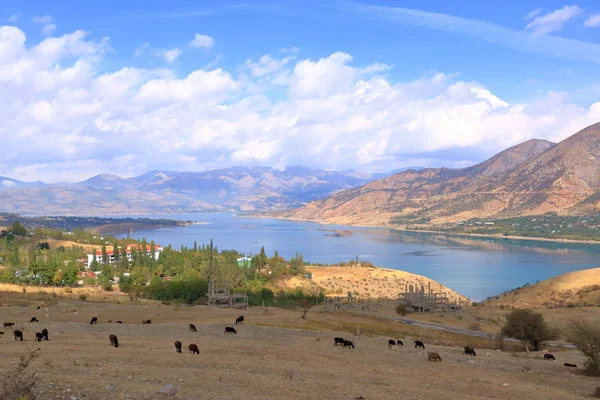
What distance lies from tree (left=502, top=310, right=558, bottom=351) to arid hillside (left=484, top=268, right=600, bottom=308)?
26.5m

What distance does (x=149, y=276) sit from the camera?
6900 cm

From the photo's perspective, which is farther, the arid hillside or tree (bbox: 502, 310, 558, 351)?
the arid hillside

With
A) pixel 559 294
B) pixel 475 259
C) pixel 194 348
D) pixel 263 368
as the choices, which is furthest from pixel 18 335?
pixel 475 259

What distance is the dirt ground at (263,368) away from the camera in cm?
1084

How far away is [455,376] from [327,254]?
121 meters

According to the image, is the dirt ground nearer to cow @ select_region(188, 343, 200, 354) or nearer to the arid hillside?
cow @ select_region(188, 343, 200, 354)

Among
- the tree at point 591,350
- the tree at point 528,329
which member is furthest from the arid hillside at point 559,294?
the tree at point 591,350

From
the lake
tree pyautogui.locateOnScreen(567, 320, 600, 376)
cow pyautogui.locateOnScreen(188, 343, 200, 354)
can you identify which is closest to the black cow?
cow pyautogui.locateOnScreen(188, 343, 200, 354)

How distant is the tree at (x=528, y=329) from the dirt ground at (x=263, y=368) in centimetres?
555

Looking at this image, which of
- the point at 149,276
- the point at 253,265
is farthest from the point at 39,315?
the point at 253,265

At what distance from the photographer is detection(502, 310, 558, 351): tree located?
30062mm

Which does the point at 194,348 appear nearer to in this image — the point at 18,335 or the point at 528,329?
the point at 18,335

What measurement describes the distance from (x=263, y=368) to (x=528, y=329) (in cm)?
2201

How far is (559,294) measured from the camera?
205 ft
